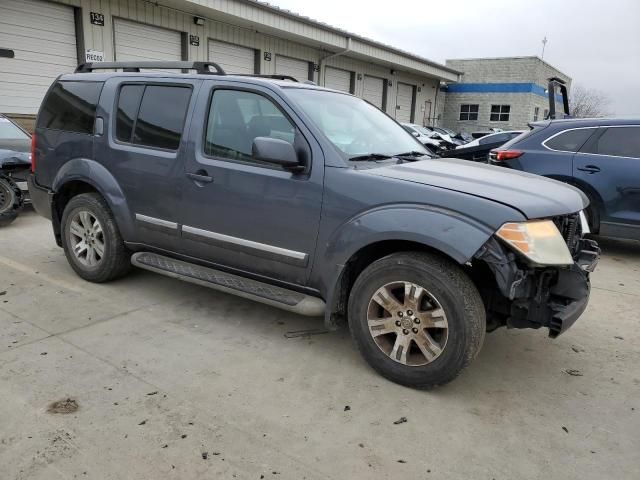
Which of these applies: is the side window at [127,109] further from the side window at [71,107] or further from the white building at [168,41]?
the white building at [168,41]

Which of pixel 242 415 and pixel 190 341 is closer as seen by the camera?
pixel 242 415

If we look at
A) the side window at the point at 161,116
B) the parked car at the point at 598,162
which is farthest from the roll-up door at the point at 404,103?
the side window at the point at 161,116

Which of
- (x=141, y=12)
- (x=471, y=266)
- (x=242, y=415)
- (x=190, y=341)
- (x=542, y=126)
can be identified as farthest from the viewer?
(x=141, y=12)

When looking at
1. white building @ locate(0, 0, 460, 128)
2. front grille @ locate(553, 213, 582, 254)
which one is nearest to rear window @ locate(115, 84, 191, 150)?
front grille @ locate(553, 213, 582, 254)

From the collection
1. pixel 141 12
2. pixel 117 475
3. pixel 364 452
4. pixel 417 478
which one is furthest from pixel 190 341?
pixel 141 12

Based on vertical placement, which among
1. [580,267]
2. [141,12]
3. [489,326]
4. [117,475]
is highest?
[141,12]

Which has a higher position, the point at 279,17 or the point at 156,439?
the point at 279,17

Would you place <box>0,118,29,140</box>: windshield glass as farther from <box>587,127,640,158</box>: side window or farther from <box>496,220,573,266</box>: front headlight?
<box>587,127,640,158</box>: side window

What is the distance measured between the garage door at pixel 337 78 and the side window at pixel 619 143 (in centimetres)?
1606

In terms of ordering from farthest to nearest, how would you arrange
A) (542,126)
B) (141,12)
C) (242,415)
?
(141,12) < (542,126) < (242,415)

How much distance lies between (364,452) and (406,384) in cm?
68

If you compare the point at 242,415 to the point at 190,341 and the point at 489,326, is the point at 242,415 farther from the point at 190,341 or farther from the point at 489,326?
the point at 489,326

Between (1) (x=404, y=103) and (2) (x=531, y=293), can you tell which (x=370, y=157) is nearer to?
(2) (x=531, y=293)

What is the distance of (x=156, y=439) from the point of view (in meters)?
2.58
